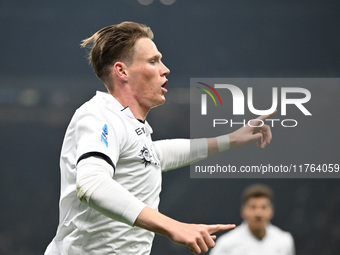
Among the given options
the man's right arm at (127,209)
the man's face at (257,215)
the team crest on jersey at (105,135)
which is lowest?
the man's face at (257,215)

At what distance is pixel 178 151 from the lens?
196 centimetres

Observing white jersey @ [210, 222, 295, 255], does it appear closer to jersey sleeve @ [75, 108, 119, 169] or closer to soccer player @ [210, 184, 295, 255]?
soccer player @ [210, 184, 295, 255]


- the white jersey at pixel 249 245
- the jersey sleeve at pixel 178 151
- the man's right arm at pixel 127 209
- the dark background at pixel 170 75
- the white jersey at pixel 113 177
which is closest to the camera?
the man's right arm at pixel 127 209

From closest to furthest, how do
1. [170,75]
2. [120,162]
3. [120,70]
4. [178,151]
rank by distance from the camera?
1. [120,162]
2. [120,70]
3. [178,151]
4. [170,75]

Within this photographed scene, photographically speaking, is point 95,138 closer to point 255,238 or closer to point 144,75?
point 144,75

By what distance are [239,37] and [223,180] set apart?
103 cm

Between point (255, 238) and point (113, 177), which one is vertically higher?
point (113, 177)

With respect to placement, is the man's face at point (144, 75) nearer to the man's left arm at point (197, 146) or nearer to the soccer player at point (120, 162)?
the soccer player at point (120, 162)

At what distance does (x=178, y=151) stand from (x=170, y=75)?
5.76 ft

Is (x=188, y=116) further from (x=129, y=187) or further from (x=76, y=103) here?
(x=129, y=187)

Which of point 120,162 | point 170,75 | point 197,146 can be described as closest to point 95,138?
point 120,162

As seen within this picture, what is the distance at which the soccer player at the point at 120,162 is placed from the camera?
1.21 m

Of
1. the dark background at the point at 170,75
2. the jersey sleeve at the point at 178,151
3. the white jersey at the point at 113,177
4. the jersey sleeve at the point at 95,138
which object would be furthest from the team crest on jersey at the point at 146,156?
the dark background at the point at 170,75

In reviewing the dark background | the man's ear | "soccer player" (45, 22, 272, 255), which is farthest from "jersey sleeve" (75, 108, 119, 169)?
the dark background
